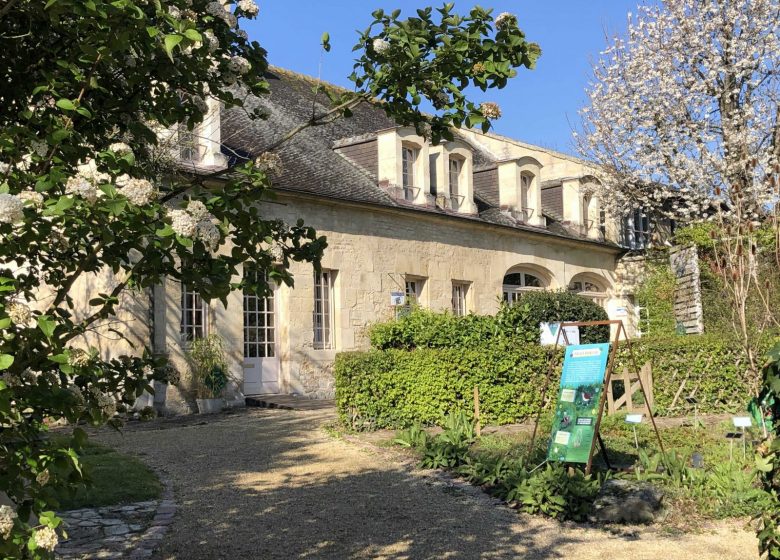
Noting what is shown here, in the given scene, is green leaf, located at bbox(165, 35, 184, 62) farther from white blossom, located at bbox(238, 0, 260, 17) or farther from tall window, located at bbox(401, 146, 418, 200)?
tall window, located at bbox(401, 146, 418, 200)

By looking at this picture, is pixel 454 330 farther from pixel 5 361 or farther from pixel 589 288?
pixel 589 288

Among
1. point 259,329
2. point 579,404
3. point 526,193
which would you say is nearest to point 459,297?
point 526,193

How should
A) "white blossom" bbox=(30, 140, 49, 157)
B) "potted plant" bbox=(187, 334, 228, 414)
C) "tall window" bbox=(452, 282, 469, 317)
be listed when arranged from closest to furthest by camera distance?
"white blossom" bbox=(30, 140, 49, 157)
"potted plant" bbox=(187, 334, 228, 414)
"tall window" bbox=(452, 282, 469, 317)

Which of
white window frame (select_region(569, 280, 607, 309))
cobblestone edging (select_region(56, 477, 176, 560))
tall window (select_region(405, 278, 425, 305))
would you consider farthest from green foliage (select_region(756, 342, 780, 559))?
white window frame (select_region(569, 280, 607, 309))

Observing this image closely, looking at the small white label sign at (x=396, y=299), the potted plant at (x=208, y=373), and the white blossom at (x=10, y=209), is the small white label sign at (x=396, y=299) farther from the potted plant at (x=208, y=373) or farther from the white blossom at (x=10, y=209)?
the white blossom at (x=10, y=209)

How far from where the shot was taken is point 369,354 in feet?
36.0

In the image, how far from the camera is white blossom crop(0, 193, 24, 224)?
2.20 meters

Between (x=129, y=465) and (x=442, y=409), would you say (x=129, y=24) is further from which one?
(x=442, y=409)

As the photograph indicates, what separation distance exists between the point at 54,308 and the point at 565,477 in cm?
513

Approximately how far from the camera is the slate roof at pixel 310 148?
16.4m

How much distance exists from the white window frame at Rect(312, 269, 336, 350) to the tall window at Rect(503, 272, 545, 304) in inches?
224

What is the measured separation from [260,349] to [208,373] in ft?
5.76

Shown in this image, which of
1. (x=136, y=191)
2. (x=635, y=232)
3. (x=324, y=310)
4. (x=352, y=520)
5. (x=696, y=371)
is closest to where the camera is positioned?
(x=136, y=191)

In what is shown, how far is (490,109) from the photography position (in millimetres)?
3699
